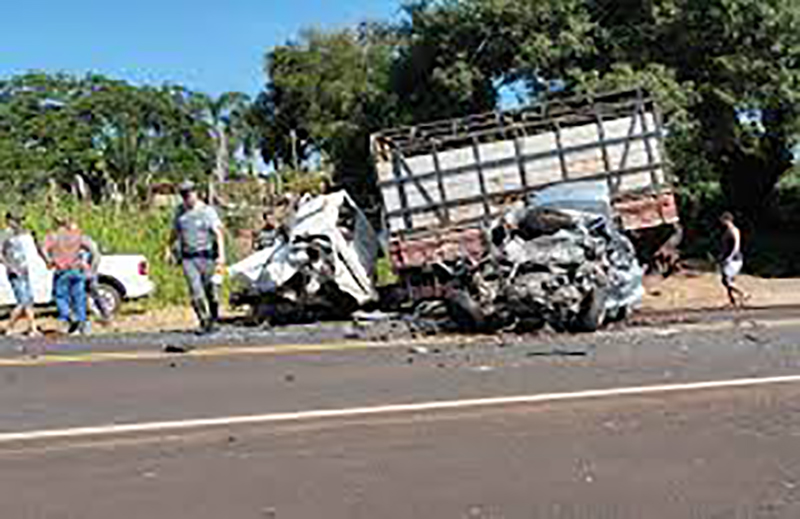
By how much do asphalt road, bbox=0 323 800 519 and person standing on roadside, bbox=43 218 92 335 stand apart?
12.5ft

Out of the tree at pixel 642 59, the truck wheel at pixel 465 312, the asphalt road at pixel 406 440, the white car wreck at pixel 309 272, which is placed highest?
the tree at pixel 642 59

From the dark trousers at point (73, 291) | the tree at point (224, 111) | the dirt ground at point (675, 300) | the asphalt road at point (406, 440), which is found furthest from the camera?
the tree at point (224, 111)

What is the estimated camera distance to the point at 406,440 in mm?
6070

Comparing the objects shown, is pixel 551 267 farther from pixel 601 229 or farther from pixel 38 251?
pixel 38 251

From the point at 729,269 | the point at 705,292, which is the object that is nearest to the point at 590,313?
the point at 729,269

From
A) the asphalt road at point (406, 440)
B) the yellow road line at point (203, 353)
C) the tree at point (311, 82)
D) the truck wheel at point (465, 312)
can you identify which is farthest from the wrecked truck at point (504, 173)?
the tree at point (311, 82)

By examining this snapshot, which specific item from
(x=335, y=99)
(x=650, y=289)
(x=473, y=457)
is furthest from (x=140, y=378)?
(x=335, y=99)

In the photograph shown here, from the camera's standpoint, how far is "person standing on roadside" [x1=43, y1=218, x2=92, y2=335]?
13.0 meters

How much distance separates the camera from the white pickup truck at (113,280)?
16.1 metres

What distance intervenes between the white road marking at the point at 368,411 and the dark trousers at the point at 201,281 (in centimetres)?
503

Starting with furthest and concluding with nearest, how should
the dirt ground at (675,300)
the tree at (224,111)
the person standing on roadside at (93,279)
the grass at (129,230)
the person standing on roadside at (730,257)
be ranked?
the tree at (224,111), the grass at (129,230), the person standing on roadside at (730,257), the dirt ground at (675,300), the person standing on roadside at (93,279)

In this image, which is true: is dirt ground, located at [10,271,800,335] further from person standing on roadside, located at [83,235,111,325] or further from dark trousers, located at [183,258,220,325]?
dark trousers, located at [183,258,220,325]

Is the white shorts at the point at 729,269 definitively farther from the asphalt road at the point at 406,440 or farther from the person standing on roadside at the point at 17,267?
the person standing on roadside at the point at 17,267

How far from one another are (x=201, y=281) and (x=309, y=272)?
199cm
